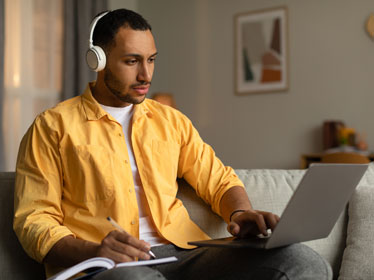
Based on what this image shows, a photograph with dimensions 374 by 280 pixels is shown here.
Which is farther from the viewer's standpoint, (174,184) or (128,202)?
(174,184)

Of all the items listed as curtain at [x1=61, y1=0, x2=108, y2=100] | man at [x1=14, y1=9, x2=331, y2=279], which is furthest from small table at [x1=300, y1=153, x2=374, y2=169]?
man at [x1=14, y1=9, x2=331, y2=279]

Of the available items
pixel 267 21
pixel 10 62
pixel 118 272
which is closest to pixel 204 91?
pixel 267 21

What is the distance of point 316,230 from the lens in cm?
123

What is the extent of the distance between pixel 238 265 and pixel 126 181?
409 millimetres

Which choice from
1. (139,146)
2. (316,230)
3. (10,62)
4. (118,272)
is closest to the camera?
(118,272)

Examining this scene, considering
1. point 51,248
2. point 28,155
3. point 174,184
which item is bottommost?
point 51,248

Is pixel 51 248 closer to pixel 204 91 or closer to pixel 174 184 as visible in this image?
pixel 174 184

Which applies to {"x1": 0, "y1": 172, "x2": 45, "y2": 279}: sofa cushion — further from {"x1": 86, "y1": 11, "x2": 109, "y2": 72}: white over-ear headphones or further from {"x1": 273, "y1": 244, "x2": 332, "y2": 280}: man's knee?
{"x1": 273, "y1": 244, "x2": 332, "y2": 280}: man's knee

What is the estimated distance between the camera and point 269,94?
4.93 metres

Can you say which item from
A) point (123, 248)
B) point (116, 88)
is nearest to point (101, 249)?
point (123, 248)

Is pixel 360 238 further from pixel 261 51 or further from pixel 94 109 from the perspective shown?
pixel 261 51

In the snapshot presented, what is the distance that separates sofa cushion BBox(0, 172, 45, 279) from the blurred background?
218 cm

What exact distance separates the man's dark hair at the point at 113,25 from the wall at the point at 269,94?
3.45 metres

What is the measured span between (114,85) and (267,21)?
3.74 metres
